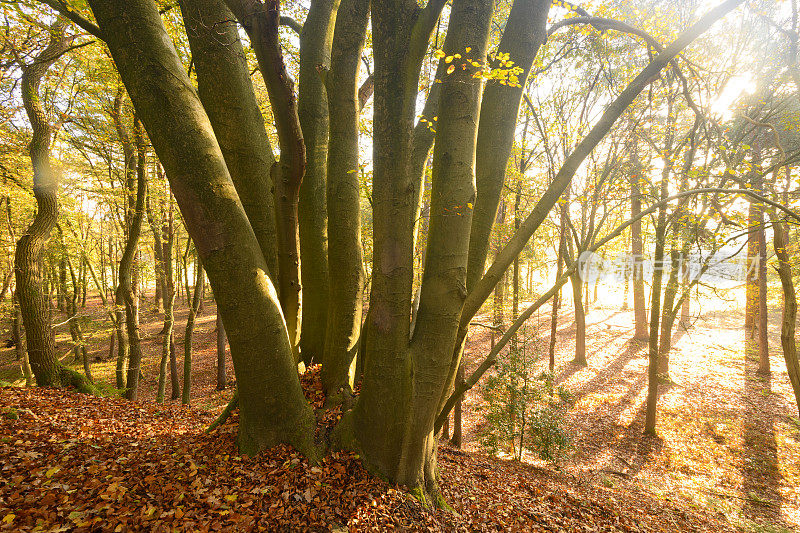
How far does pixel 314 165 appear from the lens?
4.32 m

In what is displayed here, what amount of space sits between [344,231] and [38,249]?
6.19m

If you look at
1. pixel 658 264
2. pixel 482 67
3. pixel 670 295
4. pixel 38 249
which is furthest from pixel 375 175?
pixel 670 295

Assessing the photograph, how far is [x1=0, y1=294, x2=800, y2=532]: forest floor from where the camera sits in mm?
2365

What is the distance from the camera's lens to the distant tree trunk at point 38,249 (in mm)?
5539

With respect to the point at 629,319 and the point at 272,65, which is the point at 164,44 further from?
the point at 629,319

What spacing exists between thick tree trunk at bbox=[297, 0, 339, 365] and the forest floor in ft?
3.43

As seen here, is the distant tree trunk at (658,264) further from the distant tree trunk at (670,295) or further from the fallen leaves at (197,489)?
the fallen leaves at (197,489)

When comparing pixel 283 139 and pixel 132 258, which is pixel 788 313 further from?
pixel 132 258

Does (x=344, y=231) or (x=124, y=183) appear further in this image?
(x=124, y=183)

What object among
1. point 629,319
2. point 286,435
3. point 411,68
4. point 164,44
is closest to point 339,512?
point 286,435

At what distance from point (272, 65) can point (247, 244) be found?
4.89ft

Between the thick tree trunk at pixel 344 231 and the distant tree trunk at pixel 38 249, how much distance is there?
17.7 feet

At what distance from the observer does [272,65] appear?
2713 millimetres

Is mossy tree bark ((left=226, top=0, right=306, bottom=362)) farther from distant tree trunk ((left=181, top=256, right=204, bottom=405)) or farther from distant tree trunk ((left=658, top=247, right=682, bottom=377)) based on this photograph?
distant tree trunk ((left=658, top=247, right=682, bottom=377))
